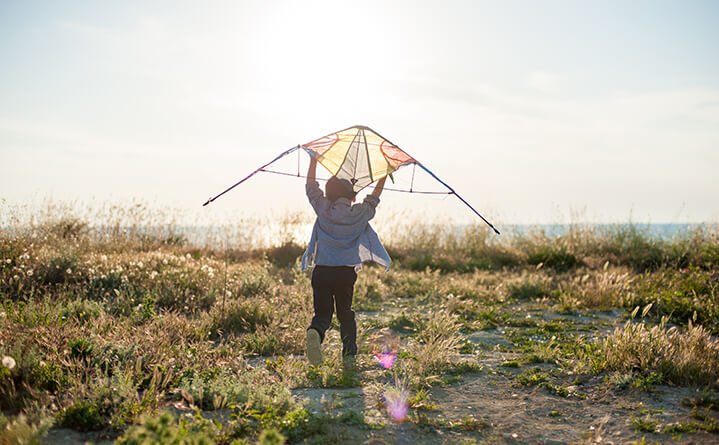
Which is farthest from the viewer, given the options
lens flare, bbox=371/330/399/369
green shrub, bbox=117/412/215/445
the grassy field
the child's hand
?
the child's hand

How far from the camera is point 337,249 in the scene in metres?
5.47

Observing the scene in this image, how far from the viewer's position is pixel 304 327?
6.58 metres

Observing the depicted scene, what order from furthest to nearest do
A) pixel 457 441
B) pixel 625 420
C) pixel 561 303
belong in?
1. pixel 561 303
2. pixel 625 420
3. pixel 457 441

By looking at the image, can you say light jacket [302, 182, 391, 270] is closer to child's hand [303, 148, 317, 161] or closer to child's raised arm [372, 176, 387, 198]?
child's raised arm [372, 176, 387, 198]

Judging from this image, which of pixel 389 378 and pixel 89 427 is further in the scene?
pixel 389 378

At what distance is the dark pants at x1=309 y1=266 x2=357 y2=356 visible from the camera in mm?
5453

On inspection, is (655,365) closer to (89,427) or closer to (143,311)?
(89,427)

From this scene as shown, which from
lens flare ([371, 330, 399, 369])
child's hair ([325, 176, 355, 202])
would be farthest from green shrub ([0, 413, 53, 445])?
child's hair ([325, 176, 355, 202])

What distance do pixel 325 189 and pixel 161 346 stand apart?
2314 mm

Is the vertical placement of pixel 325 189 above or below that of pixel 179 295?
above

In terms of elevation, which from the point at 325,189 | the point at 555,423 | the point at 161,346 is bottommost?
the point at 555,423

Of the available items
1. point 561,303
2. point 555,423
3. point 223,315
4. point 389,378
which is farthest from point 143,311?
point 561,303

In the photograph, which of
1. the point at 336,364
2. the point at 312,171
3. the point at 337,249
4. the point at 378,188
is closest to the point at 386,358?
the point at 336,364

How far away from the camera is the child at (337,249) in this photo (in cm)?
545
